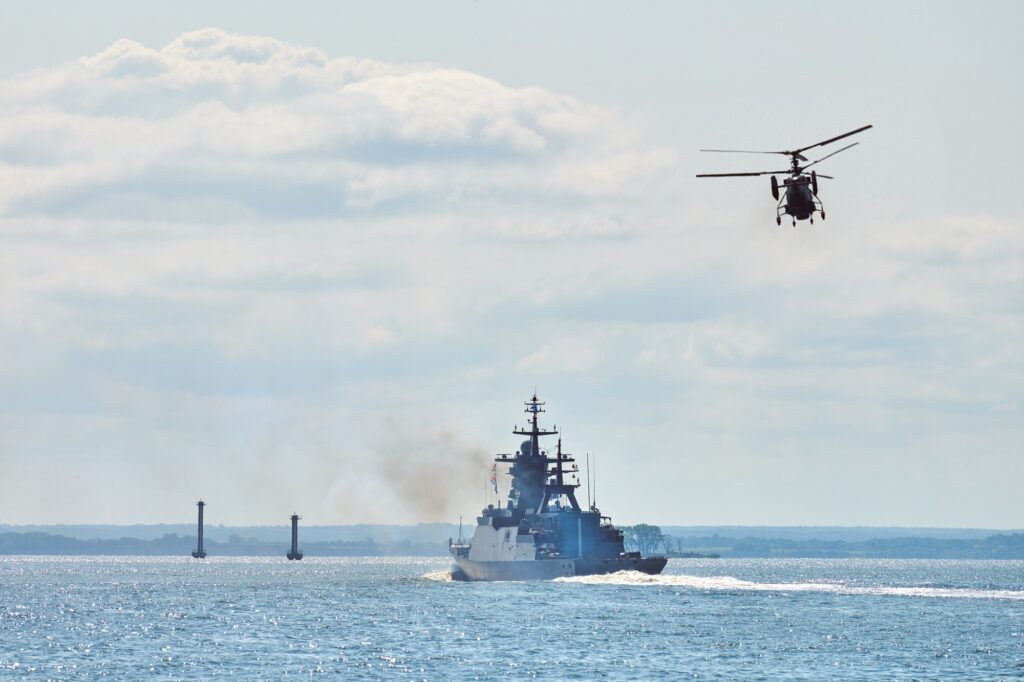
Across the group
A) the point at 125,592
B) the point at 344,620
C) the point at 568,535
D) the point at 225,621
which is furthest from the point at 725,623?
the point at 125,592

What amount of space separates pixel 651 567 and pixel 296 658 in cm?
6896

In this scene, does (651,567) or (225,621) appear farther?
(651,567)

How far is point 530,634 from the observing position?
79688 millimetres

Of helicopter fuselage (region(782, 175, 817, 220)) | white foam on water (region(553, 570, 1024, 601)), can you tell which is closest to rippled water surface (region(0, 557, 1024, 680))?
white foam on water (region(553, 570, 1024, 601))

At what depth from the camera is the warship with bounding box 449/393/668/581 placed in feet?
422

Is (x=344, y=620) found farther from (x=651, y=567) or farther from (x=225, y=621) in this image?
(x=651, y=567)

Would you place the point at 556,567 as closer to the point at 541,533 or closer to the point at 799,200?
the point at 541,533

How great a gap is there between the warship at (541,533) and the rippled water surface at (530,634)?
226cm

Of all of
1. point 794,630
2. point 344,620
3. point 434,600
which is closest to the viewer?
point 794,630

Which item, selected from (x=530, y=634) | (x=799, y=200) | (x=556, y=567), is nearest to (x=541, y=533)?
(x=556, y=567)

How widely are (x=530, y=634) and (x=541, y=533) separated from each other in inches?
1967


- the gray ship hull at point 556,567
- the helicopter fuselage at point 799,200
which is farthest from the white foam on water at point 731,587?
the helicopter fuselage at point 799,200

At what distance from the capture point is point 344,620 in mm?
92688

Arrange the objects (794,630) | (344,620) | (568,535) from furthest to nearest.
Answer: (568,535), (344,620), (794,630)
